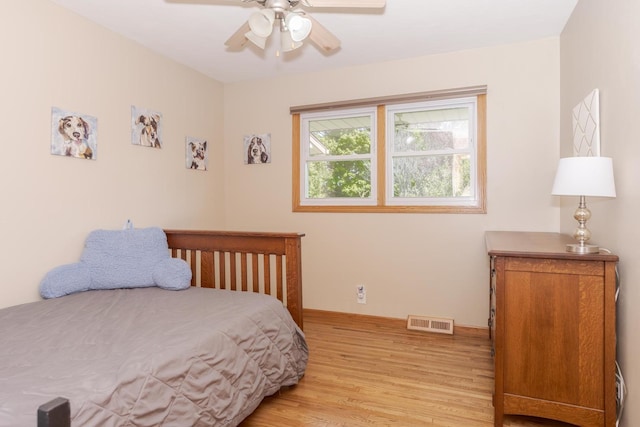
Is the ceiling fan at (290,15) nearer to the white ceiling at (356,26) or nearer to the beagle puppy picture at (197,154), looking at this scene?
the white ceiling at (356,26)

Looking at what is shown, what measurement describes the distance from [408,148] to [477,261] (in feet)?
3.52

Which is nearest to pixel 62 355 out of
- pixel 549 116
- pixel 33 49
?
pixel 33 49

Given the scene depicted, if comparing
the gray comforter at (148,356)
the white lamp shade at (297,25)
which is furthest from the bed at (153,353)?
the white lamp shade at (297,25)

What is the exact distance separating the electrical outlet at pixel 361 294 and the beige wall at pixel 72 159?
161 centimetres

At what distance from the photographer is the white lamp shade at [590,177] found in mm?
1500

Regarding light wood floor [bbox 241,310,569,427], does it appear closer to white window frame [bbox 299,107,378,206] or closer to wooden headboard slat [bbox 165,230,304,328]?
wooden headboard slat [bbox 165,230,304,328]

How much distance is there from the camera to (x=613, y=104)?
1.67 meters

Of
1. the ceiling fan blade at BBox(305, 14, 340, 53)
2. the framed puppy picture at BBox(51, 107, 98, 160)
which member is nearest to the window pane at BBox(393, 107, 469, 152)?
the ceiling fan blade at BBox(305, 14, 340, 53)

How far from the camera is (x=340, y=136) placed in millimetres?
3338

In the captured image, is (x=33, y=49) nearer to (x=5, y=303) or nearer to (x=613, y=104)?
(x=5, y=303)

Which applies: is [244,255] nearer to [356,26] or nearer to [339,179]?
[339,179]

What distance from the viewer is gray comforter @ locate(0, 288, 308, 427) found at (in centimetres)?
104

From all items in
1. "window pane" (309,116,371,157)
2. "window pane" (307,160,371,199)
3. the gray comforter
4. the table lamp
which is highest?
"window pane" (309,116,371,157)

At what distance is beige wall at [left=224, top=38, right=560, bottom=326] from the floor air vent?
62mm
